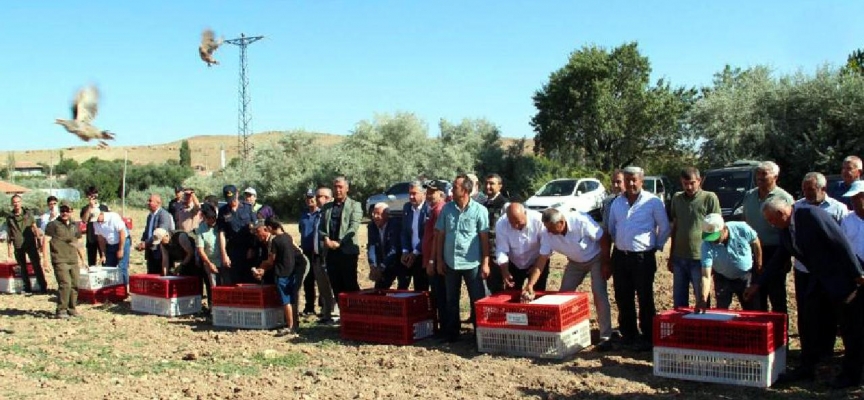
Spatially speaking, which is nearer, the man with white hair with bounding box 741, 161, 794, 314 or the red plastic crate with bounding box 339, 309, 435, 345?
the man with white hair with bounding box 741, 161, 794, 314

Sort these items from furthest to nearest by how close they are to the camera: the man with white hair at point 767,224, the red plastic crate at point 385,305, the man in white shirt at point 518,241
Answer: the red plastic crate at point 385,305 → the man in white shirt at point 518,241 → the man with white hair at point 767,224

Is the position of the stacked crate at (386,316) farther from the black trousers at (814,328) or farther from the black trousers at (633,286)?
the black trousers at (814,328)

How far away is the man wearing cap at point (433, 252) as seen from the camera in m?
7.63

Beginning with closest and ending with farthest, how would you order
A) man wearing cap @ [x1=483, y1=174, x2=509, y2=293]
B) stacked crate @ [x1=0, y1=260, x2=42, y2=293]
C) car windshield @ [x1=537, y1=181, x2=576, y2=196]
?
1. man wearing cap @ [x1=483, y1=174, x2=509, y2=293]
2. stacked crate @ [x1=0, y1=260, x2=42, y2=293]
3. car windshield @ [x1=537, y1=181, x2=576, y2=196]

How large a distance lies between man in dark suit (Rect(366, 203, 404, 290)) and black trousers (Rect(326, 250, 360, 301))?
29 centimetres

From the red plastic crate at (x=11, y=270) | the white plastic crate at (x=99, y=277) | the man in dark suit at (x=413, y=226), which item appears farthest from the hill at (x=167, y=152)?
the man in dark suit at (x=413, y=226)

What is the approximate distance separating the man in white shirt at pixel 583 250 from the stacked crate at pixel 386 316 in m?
1.27

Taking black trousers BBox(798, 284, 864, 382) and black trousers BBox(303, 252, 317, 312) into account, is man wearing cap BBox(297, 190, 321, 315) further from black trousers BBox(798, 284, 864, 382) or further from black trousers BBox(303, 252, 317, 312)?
black trousers BBox(798, 284, 864, 382)

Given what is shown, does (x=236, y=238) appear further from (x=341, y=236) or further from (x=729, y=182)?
(x=729, y=182)

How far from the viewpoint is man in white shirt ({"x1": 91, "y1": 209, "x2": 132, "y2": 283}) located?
36.9ft

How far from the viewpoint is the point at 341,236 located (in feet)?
27.7

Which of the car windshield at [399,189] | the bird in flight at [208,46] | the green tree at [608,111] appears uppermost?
the green tree at [608,111]

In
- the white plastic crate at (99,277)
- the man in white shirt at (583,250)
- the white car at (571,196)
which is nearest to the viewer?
the man in white shirt at (583,250)

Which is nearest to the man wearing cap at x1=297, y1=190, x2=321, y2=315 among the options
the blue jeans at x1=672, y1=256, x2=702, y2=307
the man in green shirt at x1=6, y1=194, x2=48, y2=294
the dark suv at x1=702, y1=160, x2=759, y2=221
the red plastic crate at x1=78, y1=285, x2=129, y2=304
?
the red plastic crate at x1=78, y1=285, x2=129, y2=304
